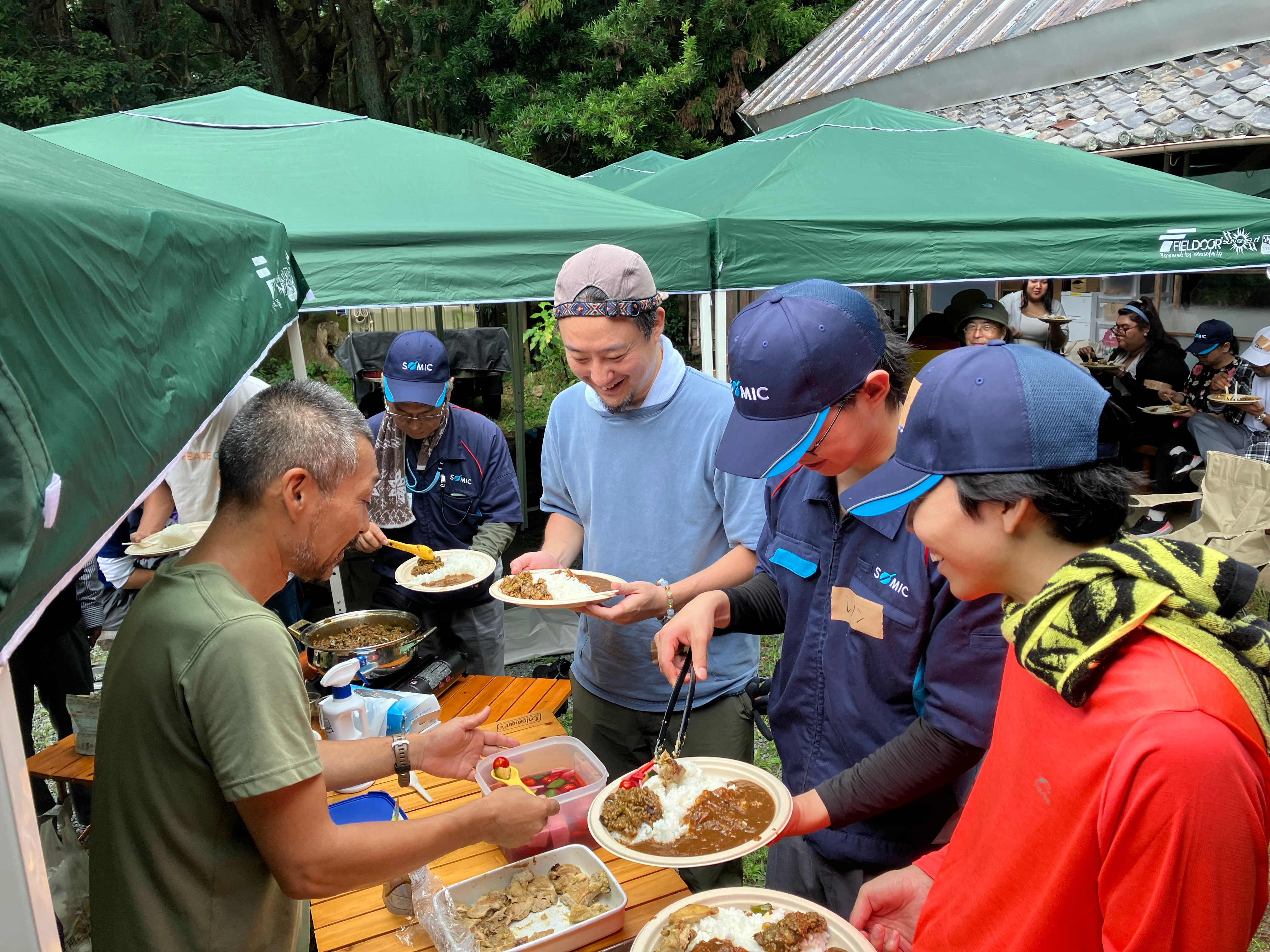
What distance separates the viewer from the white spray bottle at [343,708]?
9.18ft

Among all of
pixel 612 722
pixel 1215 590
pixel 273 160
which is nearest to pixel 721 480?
pixel 612 722

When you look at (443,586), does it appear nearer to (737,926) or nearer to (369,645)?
(369,645)

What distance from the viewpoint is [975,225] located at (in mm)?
5273

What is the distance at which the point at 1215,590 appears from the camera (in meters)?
1.05

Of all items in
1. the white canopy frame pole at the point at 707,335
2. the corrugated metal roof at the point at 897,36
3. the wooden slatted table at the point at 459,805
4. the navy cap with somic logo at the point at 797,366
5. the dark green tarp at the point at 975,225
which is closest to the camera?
the navy cap with somic logo at the point at 797,366

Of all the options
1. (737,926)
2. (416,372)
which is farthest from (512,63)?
(737,926)

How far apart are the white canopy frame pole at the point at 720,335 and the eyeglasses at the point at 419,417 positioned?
6.13 ft

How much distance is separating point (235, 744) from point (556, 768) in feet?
3.93

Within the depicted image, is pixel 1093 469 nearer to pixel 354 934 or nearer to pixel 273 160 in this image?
pixel 354 934

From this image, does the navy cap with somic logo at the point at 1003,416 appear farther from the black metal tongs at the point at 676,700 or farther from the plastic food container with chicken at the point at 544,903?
the plastic food container with chicken at the point at 544,903

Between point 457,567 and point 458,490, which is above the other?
point 458,490

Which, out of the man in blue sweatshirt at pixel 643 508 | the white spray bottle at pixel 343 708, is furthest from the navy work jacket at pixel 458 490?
the white spray bottle at pixel 343 708

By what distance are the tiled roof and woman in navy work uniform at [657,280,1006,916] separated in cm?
571

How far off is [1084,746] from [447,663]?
111 inches
